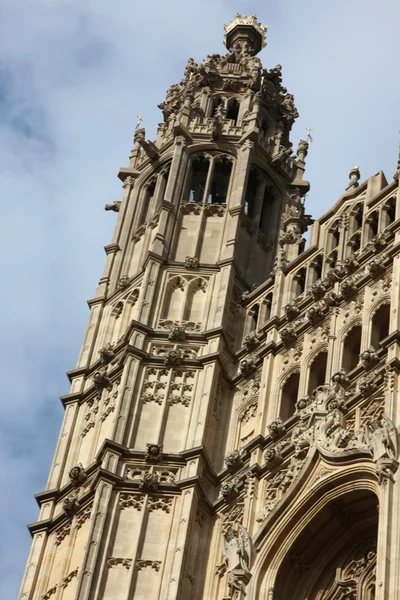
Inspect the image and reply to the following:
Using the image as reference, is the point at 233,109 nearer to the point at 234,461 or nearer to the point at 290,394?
the point at 290,394

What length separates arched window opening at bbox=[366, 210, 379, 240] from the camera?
35.0m

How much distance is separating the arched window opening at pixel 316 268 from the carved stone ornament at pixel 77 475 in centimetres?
608

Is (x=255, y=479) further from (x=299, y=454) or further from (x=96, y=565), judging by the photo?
(x=96, y=565)

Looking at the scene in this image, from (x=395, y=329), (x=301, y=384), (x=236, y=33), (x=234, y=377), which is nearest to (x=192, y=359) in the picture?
(x=234, y=377)

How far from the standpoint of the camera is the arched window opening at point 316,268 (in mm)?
35750

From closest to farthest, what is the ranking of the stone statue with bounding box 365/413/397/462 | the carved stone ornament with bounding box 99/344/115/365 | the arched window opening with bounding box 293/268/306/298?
1. the stone statue with bounding box 365/413/397/462
2. the arched window opening with bounding box 293/268/306/298
3. the carved stone ornament with bounding box 99/344/115/365

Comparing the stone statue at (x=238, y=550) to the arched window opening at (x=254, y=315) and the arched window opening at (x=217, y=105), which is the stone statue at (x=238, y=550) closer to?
the arched window opening at (x=254, y=315)

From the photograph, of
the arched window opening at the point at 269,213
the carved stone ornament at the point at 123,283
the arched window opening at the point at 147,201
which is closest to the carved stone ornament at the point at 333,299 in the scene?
the carved stone ornament at the point at 123,283

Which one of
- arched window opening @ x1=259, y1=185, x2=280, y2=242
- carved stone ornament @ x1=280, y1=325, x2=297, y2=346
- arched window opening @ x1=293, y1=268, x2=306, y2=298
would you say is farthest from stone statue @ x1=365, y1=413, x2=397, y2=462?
arched window opening @ x1=259, y1=185, x2=280, y2=242

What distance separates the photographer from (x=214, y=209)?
1550 inches

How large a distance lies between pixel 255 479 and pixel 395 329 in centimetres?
363

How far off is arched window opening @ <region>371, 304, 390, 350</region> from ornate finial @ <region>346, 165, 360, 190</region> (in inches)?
205

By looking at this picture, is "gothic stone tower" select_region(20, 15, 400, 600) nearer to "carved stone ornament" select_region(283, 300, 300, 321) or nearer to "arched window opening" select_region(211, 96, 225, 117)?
"carved stone ornament" select_region(283, 300, 300, 321)

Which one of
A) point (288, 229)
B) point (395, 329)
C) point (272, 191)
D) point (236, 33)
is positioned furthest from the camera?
point (236, 33)
